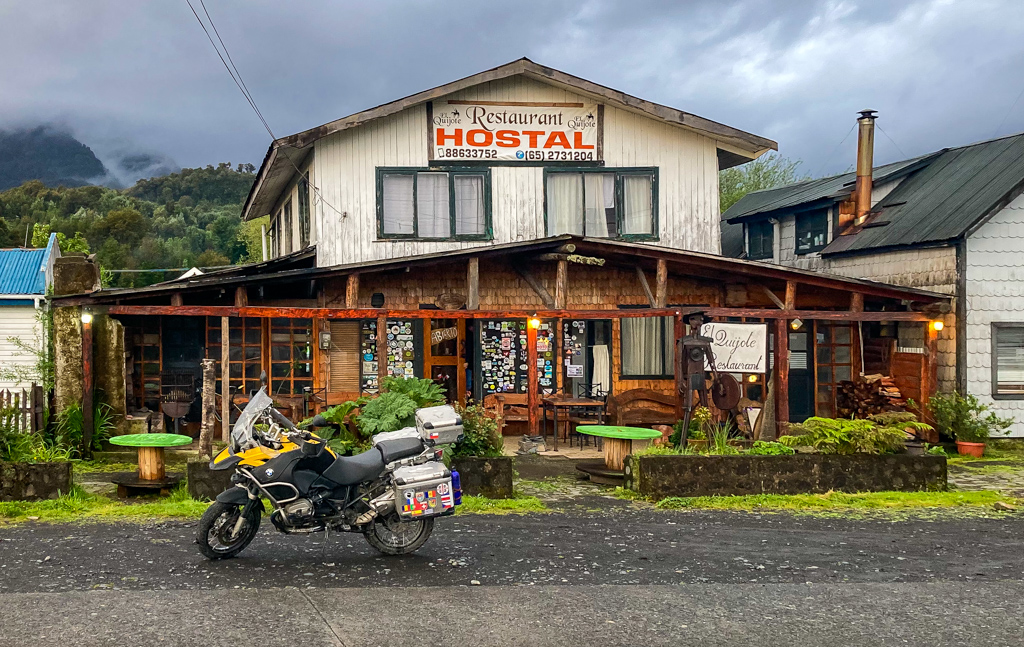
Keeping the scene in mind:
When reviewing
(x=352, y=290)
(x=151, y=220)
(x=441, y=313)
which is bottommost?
(x=441, y=313)

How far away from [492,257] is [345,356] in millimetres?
3276

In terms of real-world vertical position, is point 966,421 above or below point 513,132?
below

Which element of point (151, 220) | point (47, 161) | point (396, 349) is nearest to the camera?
point (396, 349)

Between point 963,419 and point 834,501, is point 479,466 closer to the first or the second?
point 834,501

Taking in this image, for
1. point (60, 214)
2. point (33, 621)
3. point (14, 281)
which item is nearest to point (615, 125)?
point (14, 281)

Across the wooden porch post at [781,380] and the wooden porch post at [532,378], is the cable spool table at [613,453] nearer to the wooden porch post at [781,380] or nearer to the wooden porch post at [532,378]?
→ the wooden porch post at [532,378]

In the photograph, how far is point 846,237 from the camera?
19.7 m

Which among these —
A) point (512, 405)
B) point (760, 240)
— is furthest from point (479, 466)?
point (760, 240)

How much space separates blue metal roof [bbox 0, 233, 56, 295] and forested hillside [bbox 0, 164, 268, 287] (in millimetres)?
27411

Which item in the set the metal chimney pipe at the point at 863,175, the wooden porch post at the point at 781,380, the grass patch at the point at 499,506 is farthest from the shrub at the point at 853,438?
the metal chimney pipe at the point at 863,175

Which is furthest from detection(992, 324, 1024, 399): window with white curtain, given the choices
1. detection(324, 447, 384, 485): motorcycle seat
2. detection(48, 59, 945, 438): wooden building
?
detection(324, 447, 384, 485): motorcycle seat

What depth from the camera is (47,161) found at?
18288cm

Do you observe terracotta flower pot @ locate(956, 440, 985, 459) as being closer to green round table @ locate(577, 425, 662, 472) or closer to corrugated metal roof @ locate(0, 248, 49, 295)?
green round table @ locate(577, 425, 662, 472)

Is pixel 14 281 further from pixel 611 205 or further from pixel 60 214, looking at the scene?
pixel 60 214
